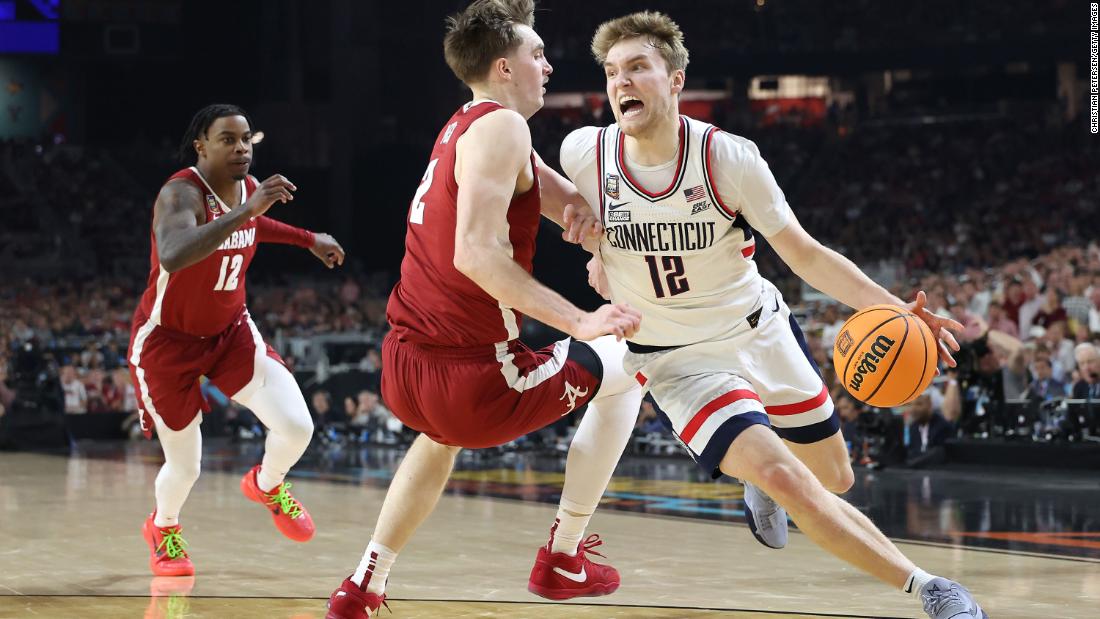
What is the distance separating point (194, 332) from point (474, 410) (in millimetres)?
2286

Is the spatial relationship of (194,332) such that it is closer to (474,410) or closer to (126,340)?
(474,410)

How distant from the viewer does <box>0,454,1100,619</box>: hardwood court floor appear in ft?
15.6

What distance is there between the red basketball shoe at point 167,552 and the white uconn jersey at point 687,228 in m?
2.43

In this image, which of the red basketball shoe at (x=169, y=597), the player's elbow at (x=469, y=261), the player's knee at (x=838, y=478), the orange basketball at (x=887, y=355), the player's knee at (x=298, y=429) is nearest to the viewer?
the player's elbow at (x=469, y=261)

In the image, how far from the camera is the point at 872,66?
24.6 meters

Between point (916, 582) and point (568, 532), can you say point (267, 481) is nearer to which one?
point (568, 532)

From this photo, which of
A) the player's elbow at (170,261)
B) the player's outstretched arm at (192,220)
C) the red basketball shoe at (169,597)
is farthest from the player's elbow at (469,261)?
the player's elbow at (170,261)

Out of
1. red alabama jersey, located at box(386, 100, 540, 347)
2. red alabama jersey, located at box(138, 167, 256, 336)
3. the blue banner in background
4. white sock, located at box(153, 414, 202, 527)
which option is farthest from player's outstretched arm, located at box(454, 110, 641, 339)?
the blue banner in background

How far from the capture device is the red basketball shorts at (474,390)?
156 inches

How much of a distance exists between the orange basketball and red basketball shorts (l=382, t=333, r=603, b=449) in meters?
0.92

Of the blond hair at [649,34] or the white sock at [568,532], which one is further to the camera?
the white sock at [568,532]

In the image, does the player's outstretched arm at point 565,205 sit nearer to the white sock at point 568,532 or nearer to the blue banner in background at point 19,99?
the white sock at point 568,532

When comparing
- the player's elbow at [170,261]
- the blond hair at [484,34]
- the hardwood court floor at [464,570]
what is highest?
the blond hair at [484,34]

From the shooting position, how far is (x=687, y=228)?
420 centimetres
